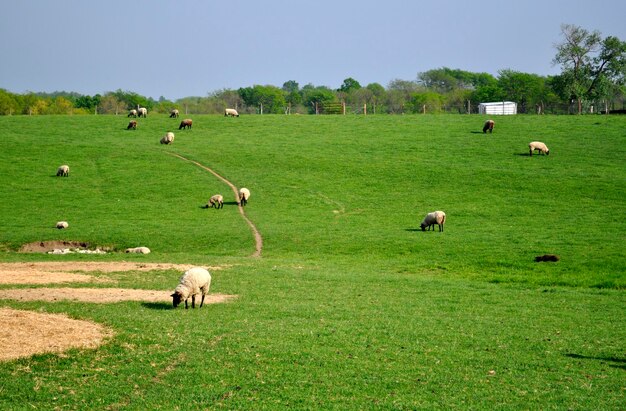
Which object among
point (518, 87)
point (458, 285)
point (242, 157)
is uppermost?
Answer: point (518, 87)

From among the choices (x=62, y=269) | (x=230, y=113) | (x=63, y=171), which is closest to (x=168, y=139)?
(x=63, y=171)

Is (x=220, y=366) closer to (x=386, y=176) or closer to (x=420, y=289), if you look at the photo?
(x=420, y=289)

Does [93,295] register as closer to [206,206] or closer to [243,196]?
[206,206]

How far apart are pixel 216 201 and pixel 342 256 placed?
54.5 feet

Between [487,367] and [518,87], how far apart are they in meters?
126

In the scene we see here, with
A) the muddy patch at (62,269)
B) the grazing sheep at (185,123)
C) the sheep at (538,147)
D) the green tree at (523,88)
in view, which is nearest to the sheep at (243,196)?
the muddy patch at (62,269)

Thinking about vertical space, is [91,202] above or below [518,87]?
below

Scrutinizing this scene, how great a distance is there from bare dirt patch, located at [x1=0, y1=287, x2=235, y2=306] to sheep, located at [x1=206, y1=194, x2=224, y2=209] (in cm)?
2580

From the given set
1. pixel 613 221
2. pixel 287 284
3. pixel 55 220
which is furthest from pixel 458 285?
pixel 55 220

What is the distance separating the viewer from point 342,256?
1478 inches

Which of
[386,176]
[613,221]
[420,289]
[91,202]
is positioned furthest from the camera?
[386,176]

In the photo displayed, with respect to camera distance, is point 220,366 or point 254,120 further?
point 254,120

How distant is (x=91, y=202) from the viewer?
52531mm

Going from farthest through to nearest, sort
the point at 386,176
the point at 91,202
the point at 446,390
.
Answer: the point at 386,176 → the point at 91,202 → the point at 446,390
